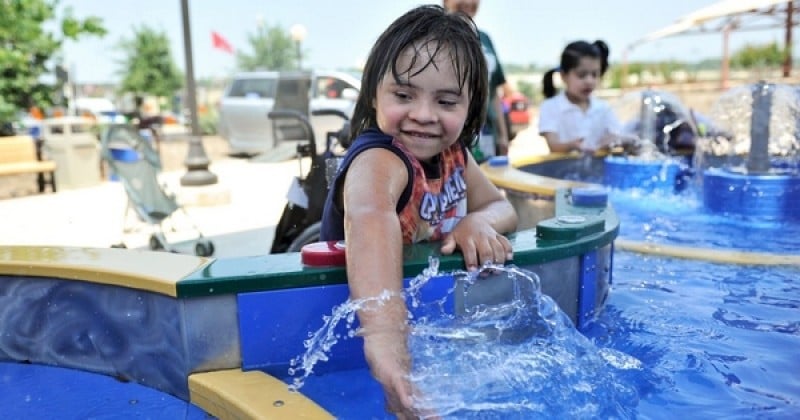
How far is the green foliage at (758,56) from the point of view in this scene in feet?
78.0

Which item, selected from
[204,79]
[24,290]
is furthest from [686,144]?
[204,79]

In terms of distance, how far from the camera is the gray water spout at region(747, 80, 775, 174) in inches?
167

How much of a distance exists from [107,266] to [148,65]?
29.2 metres

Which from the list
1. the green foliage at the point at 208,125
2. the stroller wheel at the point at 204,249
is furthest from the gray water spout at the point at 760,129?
the green foliage at the point at 208,125

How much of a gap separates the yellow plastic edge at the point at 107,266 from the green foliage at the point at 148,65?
1110 inches

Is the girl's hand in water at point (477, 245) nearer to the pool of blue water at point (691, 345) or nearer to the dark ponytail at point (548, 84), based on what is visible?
the pool of blue water at point (691, 345)

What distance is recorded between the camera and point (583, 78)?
5133 millimetres

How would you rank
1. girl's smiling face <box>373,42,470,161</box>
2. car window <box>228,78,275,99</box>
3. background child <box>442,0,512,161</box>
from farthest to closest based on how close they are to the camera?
car window <box>228,78,275,99</box> < background child <box>442,0,512,161</box> < girl's smiling face <box>373,42,470,161</box>

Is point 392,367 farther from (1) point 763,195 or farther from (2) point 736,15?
(2) point 736,15

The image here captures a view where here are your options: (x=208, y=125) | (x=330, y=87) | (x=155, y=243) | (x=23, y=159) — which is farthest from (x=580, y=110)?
(x=208, y=125)

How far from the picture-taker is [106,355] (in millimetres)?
1699

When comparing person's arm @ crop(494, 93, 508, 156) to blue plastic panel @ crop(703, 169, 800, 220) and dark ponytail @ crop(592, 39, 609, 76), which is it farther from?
blue plastic panel @ crop(703, 169, 800, 220)

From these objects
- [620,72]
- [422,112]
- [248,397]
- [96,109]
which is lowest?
[248,397]

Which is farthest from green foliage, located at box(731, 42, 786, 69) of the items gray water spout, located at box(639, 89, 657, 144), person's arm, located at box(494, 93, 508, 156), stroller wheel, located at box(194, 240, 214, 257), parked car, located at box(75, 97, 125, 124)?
stroller wheel, located at box(194, 240, 214, 257)
